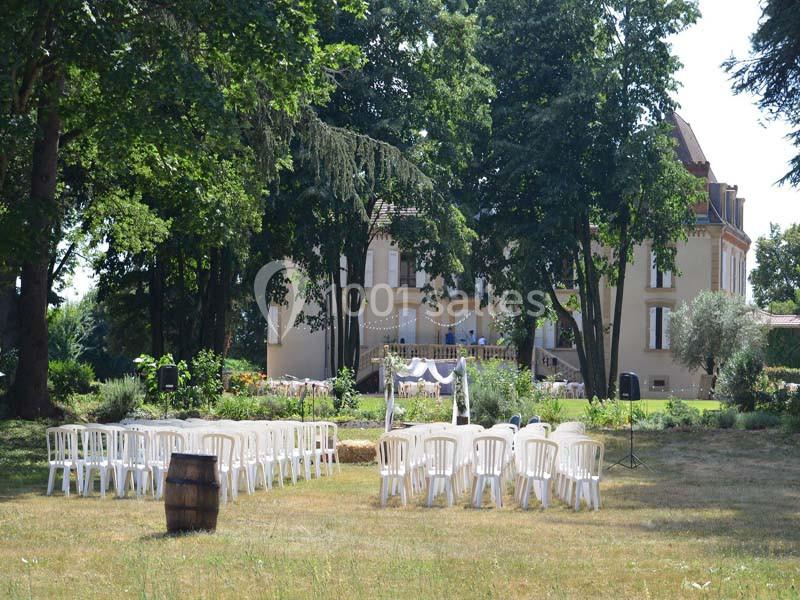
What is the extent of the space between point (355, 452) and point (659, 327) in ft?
114

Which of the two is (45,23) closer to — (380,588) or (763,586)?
(380,588)

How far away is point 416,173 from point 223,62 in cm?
761

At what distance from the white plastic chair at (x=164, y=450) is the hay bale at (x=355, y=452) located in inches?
207

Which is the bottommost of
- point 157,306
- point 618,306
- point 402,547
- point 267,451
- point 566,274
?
point 402,547

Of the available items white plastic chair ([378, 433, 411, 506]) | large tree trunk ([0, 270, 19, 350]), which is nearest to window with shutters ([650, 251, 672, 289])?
large tree trunk ([0, 270, 19, 350])

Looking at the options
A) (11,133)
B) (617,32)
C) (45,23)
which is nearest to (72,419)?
(11,133)

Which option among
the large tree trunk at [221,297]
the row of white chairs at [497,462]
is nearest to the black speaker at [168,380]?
the row of white chairs at [497,462]

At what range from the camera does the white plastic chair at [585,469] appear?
12.1 meters

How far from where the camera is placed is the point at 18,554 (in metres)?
8.63

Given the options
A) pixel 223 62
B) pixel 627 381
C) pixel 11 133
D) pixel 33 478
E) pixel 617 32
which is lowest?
pixel 33 478

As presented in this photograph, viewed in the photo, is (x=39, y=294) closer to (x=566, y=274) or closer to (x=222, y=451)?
(x=222, y=451)

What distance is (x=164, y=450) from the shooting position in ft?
42.2

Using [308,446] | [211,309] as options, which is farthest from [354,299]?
[308,446]

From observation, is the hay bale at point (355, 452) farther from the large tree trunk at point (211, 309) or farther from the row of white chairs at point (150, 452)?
the large tree trunk at point (211, 309)
